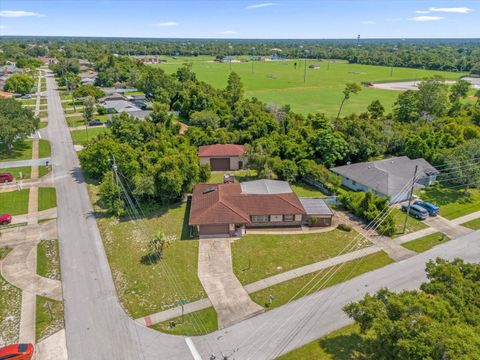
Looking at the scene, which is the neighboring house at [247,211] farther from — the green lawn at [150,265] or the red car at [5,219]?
the red car at [5,219]

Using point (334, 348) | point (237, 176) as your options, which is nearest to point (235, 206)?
point (237, 176)

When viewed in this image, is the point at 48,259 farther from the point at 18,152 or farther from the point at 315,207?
the point at 18,152

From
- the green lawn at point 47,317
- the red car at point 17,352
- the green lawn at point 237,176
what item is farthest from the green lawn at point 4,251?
the green lawn at point 237,176

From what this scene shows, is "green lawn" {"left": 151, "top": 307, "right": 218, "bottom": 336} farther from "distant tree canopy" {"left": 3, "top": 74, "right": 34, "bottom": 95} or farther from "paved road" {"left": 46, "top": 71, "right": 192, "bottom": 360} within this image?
"distant tree canopy" {"left": 3, "top": 74, "right": 34, "bottom": 95}

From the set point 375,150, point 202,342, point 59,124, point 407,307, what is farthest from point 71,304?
point 59,124

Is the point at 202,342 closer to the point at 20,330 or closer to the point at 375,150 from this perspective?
the point at 20,330

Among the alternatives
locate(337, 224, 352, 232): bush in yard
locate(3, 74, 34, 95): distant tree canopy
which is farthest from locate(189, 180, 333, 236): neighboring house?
locate(3, 74, 34, 95): distant tree canopy
